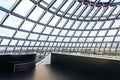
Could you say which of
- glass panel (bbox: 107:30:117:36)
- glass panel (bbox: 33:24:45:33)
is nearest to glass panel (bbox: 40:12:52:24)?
glass panel (bbox: 33:24:45:33)

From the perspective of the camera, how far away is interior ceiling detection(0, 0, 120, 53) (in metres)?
11.6

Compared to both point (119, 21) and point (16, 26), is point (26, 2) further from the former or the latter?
point (119, 21)

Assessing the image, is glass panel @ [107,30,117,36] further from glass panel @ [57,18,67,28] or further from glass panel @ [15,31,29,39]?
glass panel @ [15,31,29,39]

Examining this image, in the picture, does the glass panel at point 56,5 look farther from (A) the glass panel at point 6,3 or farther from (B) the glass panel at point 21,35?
(B) the glass panel at point 21,35

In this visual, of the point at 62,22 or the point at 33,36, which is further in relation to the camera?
the point at 33,36

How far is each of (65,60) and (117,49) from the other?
1663 cm

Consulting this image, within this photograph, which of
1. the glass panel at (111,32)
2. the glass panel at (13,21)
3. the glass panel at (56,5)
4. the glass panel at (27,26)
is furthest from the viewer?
the glass panel at (111,32)

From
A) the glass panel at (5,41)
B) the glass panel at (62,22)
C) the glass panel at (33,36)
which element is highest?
the glass panel at (62,22)

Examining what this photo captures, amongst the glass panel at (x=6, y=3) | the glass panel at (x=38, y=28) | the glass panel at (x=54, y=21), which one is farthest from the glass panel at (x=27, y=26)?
the glass panel at (x=6, y=3)

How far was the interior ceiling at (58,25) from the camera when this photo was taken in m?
11.6

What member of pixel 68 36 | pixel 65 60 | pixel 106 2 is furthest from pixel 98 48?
pixel 65 60

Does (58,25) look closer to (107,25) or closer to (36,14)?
(36,14)

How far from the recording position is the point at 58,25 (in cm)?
1602

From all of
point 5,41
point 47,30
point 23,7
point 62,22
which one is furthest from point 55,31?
point 23,7
